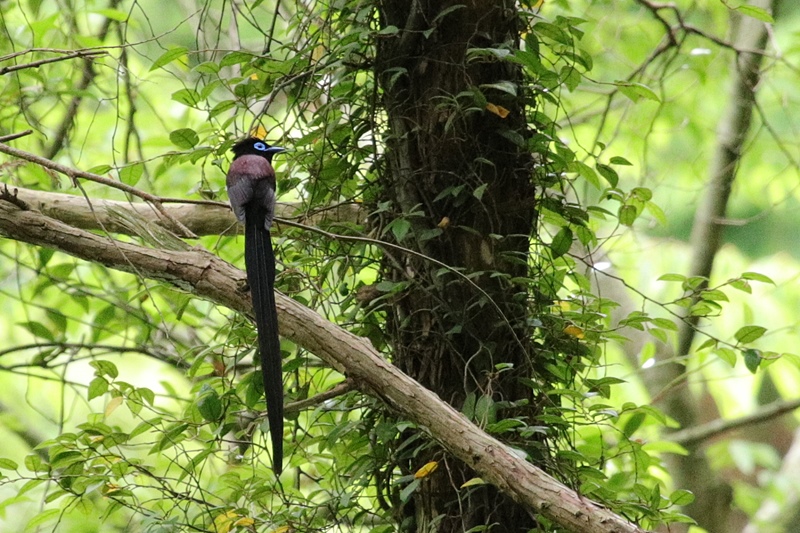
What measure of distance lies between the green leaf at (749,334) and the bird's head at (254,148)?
127cm

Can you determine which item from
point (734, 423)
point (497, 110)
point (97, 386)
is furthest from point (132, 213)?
point (734, 423)

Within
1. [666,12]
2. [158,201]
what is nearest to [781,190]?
[666,12]

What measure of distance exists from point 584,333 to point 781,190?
452 cm

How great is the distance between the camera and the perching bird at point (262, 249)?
175cm

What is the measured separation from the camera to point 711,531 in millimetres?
4125

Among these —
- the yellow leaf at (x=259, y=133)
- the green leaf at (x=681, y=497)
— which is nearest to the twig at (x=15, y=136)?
the yellow leaf at (x=259, y=133)

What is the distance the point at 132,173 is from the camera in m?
2.33

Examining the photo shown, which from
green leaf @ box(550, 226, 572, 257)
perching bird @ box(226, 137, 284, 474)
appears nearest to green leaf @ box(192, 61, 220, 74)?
perching bird @ box(226, 137, 284, 474)

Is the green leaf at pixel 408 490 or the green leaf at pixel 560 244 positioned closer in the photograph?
the green leaf at pixel 408 490

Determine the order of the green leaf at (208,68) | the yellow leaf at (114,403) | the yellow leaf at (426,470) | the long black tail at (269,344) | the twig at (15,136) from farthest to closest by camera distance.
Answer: the yellow leaf at (114,403)
the green leaf at (208,68)
the yellow leaf at (426,470)
the long black tail at (269,344)
the twig at (15,136)

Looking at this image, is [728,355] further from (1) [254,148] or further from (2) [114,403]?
(2) [114,403]

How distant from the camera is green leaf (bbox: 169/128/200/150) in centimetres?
219

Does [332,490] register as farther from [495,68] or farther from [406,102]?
[495,68]

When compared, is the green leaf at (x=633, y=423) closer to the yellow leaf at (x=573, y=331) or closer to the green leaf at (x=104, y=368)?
the yellow leaf at (x=573, y=331)
